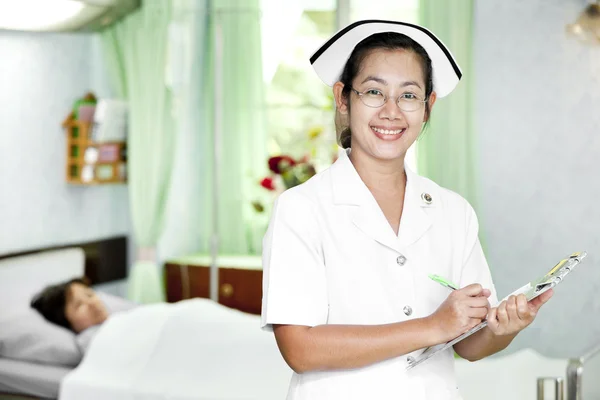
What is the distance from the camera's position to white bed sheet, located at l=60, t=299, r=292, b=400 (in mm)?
3039

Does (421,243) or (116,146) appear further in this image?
(116,146)

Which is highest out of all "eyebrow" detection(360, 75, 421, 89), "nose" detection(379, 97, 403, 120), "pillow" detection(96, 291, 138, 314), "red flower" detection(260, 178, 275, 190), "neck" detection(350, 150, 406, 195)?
"eyebrow" detection(360, 75, 421, 89)

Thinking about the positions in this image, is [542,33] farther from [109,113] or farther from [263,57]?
[109,113]

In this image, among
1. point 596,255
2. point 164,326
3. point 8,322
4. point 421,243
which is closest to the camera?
point 421,243

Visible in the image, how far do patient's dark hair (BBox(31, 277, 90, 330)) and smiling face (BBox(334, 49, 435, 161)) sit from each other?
79.1 inches

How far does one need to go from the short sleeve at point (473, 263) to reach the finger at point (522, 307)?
0.17 metres

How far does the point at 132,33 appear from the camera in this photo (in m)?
3.34

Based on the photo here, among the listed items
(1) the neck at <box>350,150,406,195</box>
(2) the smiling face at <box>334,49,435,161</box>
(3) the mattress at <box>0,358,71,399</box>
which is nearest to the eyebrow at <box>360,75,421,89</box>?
(2) the smiling face at <box>334,49,435,161</box>

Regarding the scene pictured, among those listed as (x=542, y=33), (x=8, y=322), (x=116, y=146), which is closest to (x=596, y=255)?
(x=542, y=33)

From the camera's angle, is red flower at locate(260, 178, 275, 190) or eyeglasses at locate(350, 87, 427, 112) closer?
eyeglasses at locate(350, 87, 427, 112)

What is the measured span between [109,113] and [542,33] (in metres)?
1.84

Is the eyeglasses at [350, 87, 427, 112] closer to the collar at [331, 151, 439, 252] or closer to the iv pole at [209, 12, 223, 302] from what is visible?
the collar at [331, 151, 439, 252]

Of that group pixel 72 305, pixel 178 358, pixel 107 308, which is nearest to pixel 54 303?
pixel 72 305

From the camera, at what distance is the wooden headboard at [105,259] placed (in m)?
3.23
